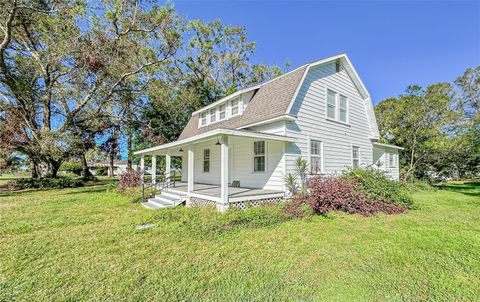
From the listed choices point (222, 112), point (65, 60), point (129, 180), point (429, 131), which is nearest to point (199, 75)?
point (65, 60)

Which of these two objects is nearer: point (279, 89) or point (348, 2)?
point (279, 89)

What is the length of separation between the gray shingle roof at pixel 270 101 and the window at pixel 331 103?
7.23 feet

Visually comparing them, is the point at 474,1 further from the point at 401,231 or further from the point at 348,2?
the point at 401,231

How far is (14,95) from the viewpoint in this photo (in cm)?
1420

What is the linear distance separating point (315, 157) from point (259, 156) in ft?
8.66

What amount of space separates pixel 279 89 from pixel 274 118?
6.82 feet

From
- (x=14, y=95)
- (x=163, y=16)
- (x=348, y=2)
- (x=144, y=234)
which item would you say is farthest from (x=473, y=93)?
(x=14, y=95)

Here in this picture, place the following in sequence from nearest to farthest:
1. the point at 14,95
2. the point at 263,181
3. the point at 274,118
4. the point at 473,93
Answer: the point at 274,118 < the point at 263,181 < the point at 14,95 < the point at 473,93

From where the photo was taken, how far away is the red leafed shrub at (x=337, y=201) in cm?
727

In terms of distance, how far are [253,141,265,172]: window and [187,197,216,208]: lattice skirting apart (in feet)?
9.49

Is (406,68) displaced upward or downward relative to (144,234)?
upward

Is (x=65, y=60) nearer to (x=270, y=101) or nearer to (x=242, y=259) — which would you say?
(x=270, y=101)

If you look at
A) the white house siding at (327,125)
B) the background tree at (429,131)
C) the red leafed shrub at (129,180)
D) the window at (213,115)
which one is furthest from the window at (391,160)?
the red leafed shrub at (129,180)

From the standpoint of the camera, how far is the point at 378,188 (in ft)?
27.3
